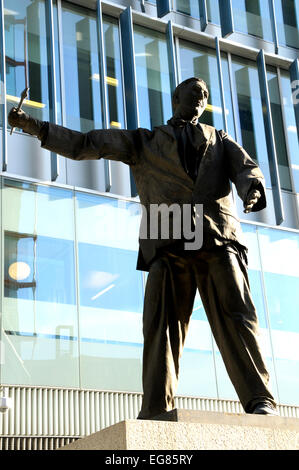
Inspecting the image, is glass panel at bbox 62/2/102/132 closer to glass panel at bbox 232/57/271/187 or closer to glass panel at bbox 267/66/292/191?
glass panel at bbox 232/57/271/187

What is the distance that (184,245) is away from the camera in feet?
17.5

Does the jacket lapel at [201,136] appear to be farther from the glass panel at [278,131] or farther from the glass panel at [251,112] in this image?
the glass panel at [278,131]

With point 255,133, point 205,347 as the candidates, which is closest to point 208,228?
point 205,347

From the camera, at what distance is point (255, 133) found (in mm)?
17734

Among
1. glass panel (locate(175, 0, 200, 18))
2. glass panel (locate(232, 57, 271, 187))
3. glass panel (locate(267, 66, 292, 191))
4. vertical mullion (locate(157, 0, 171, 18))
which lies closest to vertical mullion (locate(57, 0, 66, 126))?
vertical mullion (locate(157, 0, 171, 18))

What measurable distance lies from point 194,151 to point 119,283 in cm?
957

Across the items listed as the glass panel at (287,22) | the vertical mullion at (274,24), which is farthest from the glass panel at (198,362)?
the glass panel at (287,22)

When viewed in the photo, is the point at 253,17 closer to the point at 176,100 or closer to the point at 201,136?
the point at 176,100

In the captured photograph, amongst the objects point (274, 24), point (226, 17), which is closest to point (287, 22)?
point (274, 24)

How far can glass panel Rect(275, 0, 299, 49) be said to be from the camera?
1888cm

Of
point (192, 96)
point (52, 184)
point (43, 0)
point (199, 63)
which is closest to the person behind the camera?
point (192, 96)

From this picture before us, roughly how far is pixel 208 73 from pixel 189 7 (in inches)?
51.7

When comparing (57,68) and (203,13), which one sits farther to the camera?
(203,13)

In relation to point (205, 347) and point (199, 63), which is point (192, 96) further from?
point (199, 63)
